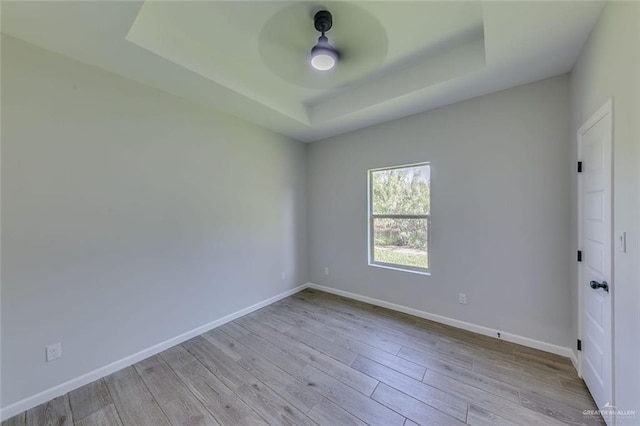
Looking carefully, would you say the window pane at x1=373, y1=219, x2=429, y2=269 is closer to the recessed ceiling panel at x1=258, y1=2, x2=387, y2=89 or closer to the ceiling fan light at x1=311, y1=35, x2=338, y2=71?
the recessed ceiling panel at x1=258, y1=2, x2=387, y2=89

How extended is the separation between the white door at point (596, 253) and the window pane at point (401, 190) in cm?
137

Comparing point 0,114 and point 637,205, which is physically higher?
point 0,114

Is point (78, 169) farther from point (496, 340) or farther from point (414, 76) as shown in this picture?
point (496, 340)

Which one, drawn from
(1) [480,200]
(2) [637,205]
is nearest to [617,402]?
(2) [637,205]

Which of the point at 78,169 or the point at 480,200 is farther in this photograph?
the point at 480,200

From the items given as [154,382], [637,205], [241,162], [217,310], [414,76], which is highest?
[414,76]

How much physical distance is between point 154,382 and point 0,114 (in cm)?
227

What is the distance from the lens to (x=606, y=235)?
1484 millimetres

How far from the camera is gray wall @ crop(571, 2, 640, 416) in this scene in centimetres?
117

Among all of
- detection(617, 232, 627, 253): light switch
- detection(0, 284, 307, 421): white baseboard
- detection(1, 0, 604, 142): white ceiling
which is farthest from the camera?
detection(0, 284, 307, 421): white baseboard

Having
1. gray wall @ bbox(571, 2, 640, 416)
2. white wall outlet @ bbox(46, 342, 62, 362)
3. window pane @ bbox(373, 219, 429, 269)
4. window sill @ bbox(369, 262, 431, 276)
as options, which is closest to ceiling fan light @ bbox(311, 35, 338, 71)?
gray wall @ bbox(571, 2, 640, 416)

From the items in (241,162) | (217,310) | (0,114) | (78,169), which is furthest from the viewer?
(241,162)

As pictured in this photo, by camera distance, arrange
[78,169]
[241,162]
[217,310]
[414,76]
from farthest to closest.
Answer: [241,162] → [217,310] → [414,76] → [78,169]

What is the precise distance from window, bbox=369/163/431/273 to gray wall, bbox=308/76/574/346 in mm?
140
